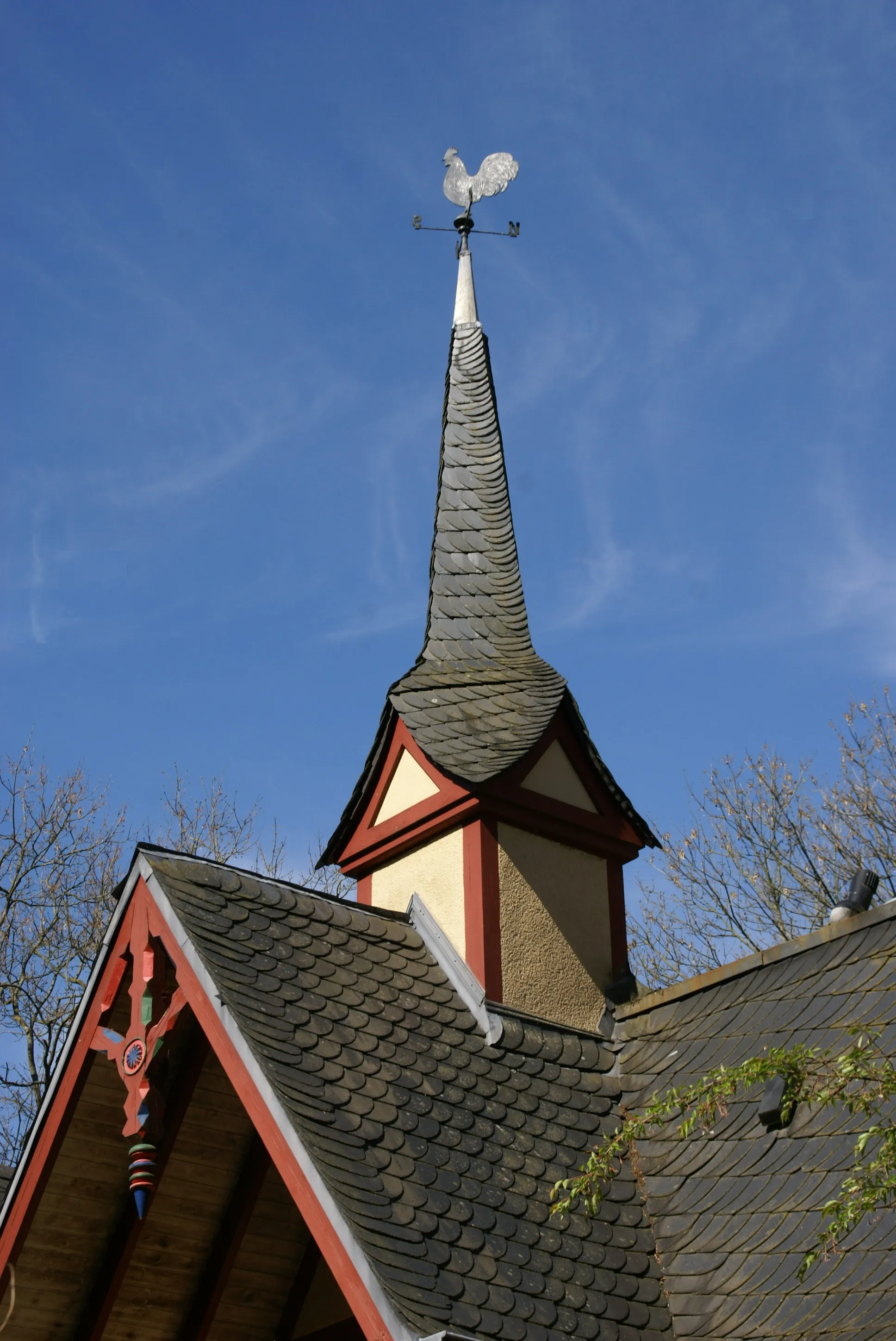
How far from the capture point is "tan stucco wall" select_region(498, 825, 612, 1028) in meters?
9.10

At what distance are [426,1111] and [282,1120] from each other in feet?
3.38

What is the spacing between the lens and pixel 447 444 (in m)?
12.0

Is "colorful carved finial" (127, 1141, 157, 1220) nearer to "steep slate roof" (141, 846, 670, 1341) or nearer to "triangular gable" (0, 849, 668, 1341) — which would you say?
"triangular gable" (0, 849, 668, 1341)

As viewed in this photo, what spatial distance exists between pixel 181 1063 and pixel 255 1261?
4.03 ft

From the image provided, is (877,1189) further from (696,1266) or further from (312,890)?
(312,890)

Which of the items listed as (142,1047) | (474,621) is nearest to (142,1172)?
(142,1047)

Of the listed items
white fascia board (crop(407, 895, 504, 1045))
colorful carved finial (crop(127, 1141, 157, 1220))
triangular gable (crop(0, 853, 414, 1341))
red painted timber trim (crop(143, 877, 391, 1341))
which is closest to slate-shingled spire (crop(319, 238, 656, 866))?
white fascia board (crop(407, 895, 504, 1045))

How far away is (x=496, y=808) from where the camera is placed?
953 cm

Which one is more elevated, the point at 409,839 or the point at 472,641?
the point at 472,641

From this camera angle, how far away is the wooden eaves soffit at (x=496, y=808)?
30.5ft

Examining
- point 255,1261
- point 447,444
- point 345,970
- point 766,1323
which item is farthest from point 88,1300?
point 447,444

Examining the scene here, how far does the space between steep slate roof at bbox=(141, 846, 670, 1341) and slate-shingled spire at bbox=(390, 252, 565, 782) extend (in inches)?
59.0

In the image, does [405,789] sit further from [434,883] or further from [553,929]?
[553,929]

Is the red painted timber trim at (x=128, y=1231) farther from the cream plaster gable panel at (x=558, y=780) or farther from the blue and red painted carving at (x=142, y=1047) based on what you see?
the cream plaster gable panel at (x=558, y=780)
